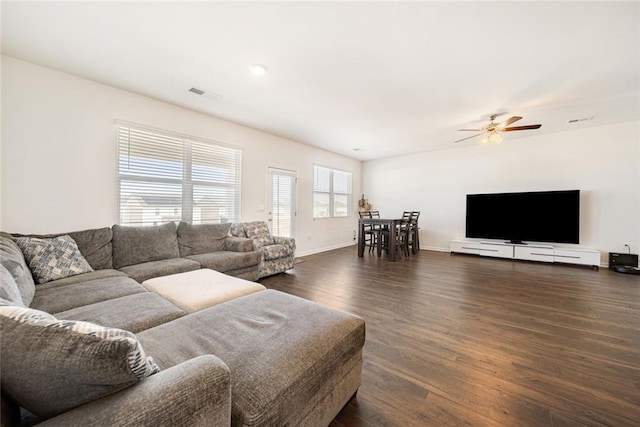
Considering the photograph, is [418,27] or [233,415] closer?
[233,415]

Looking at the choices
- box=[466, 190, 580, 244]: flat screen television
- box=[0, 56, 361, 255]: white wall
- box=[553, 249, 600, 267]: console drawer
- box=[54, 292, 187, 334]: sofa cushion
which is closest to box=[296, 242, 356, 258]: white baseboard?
box=[466, 190, 580, 244]: flat screen television

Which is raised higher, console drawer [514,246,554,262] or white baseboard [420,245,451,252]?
console drawer [514,246,554,262]

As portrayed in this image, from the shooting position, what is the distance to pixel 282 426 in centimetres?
96

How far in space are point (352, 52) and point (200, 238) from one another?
3.03m

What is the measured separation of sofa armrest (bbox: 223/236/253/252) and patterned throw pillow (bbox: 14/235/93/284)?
156cm

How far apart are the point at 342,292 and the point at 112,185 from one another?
327 cm

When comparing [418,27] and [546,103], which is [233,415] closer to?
[418,27]

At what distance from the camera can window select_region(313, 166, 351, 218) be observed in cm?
641

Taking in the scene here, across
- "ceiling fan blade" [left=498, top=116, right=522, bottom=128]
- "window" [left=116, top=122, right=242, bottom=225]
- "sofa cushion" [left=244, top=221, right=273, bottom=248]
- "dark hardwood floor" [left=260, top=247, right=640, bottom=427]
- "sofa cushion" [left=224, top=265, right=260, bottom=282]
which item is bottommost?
"dark hardwood floor" [left=260, top=247, right=640, bottom=427]

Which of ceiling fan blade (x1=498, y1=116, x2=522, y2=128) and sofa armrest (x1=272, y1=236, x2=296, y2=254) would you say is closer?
ceiling fan blade (x1=498, y1=116, x2=522, y2=128)

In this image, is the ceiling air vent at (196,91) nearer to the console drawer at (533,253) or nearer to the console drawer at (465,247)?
the console drawer at (465,247)

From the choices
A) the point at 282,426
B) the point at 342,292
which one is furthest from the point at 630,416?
the point at 342,292

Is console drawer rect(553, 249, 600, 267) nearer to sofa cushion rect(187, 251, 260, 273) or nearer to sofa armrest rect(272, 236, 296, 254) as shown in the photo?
sofa armrest rect(272, 236, 296, 254)

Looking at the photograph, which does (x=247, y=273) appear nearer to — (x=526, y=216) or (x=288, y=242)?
(x=288, y=242)
